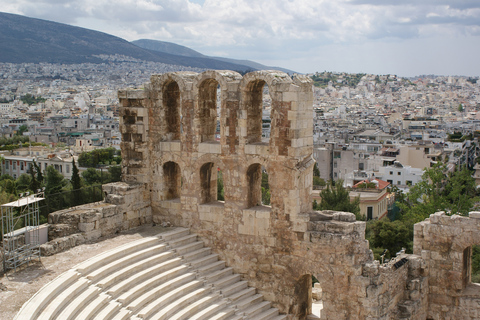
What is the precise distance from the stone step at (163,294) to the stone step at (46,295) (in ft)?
5.90

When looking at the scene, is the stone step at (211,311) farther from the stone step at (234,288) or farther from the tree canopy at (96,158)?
the tree canopy at (96,158)

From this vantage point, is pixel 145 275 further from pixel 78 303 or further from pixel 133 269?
pixel 78 303

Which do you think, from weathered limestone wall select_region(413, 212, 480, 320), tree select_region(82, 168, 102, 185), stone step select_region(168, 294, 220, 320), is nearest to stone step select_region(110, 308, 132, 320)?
stone step select_region(168, 294, 220, 320)

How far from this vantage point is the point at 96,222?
19.4 metres

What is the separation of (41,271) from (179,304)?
4029mm

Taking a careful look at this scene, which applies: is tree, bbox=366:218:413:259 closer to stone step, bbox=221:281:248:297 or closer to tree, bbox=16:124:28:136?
stone step, bbox=221:281:248:297

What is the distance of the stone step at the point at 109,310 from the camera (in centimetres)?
1516

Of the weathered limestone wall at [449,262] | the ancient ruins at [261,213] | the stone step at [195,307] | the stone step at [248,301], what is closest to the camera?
the stone step at [195,307]

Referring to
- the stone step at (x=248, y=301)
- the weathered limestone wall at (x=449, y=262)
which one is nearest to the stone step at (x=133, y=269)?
the stone step at (x=248, y=301)

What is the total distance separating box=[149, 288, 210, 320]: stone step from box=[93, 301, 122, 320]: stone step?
3.34 ft

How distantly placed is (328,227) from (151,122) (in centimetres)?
750

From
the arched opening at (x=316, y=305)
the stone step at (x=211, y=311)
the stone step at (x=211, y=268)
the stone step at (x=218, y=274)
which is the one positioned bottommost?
the arched opening at (x=316, y=305)

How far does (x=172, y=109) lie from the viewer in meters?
21.8

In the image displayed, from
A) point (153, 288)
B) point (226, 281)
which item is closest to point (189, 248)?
point (226, 281)
